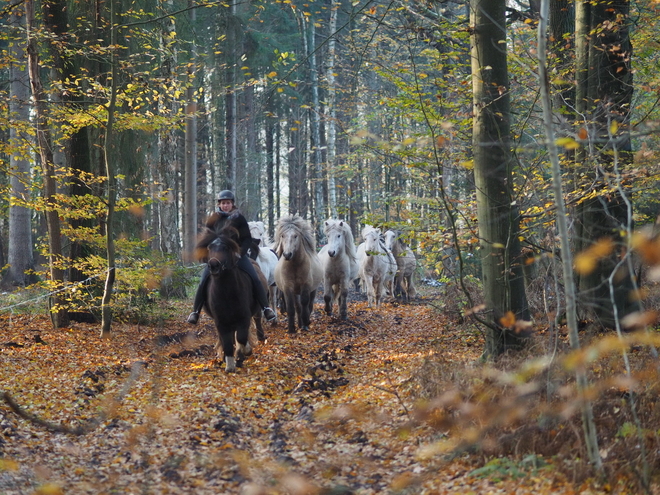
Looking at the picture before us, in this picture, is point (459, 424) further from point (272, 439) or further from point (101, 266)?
point (101, 266)

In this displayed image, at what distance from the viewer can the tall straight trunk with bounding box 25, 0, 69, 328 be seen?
10078 millimetres

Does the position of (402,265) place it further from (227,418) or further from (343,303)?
(227,418)

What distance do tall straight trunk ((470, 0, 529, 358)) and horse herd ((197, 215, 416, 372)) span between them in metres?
1.36

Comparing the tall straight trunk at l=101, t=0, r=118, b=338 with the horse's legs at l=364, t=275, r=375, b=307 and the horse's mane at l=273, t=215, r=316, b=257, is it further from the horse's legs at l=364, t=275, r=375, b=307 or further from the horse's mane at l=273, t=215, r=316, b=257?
the horse's legs at l=364, t=275, r=375, b=307

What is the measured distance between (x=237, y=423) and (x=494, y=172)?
405cm

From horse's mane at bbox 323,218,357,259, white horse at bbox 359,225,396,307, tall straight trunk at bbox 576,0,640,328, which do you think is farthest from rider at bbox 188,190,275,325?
white horse at bbox 359,225,396,307

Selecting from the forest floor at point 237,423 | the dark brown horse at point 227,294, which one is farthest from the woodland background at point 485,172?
the dark brown horse at point 227,294

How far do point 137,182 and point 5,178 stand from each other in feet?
27.1

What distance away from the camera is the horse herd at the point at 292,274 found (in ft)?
28.3

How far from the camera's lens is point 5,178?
2092cm

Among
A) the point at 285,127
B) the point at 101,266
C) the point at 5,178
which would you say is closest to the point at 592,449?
the point at 101,266

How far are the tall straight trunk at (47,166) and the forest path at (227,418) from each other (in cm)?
67

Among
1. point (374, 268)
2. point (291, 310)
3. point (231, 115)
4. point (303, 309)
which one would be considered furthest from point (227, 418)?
point (231, 115)

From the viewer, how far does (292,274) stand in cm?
1233
